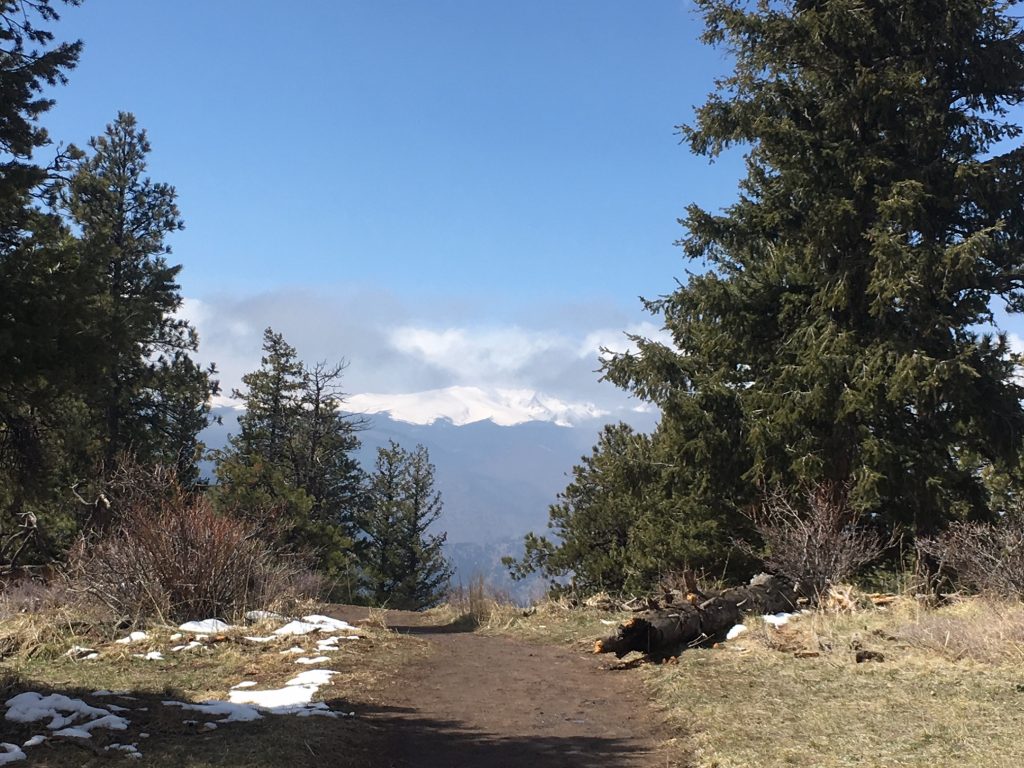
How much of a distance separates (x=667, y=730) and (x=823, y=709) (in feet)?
4.13

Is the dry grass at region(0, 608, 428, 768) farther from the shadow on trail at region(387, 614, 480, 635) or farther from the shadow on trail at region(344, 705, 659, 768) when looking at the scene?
the shadow on trail at region(387, 614, 480, 635)

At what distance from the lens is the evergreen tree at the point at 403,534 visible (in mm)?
41094

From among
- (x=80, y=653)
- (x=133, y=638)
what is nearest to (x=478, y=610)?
(x=133, y=638)

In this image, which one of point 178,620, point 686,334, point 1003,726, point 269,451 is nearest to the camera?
point 1003,726

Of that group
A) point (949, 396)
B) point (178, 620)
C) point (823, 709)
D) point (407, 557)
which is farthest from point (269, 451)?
point (823, 709)

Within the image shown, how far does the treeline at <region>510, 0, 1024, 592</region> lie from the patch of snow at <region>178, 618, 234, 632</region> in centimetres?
783

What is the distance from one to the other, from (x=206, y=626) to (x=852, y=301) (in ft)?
39.3

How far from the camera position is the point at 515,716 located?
6953mm

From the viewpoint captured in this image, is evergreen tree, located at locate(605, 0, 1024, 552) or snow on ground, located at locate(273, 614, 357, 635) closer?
snow on ground, located at locate(273, 614, 357, 635)

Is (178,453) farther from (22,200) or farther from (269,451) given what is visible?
(22,200)

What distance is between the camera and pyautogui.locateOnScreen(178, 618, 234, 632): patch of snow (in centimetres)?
920

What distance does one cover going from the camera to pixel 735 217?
605 inches

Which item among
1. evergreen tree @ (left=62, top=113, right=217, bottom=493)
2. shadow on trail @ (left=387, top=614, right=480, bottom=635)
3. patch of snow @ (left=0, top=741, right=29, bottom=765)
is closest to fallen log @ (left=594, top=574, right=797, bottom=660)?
patch of snow @ (left=0, top=741, right=29, bottom=765)

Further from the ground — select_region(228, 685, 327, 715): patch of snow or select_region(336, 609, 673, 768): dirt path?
select_region(228, 685, 327, 715): patch of snow
